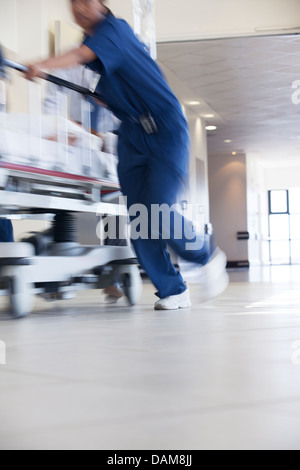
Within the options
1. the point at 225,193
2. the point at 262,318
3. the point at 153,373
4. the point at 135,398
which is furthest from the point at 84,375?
the point at 225,193

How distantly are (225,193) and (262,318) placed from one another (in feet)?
47.7

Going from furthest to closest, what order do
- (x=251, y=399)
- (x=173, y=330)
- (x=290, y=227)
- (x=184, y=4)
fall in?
1. (x=290, y=227)
2. (x=184, y=4)
3. (x=173, y=330)
4. (x=251, y=399)

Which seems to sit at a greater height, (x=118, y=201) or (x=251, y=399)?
(x=118, y=201)

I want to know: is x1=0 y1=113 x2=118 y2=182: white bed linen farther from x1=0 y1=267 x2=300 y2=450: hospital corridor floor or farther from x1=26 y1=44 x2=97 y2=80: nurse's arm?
x1=0 y1=267 x2=300 y2=450: hospital corridor floor

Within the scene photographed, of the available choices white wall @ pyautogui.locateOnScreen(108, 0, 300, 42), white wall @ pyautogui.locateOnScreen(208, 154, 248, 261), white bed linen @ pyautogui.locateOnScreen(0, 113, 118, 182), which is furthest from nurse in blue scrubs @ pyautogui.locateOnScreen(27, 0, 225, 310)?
white wall @ pyautogui.locateOnScreen(208, 154, 248, 261)

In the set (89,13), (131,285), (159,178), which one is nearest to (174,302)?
(131,285)

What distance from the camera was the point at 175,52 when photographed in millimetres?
8273

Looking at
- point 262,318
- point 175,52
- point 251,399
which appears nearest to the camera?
point 251,399

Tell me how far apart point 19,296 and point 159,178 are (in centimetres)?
82

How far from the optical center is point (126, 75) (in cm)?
278

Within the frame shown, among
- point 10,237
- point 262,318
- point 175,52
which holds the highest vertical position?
point 175,52

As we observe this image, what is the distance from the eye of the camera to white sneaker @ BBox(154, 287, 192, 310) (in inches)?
118

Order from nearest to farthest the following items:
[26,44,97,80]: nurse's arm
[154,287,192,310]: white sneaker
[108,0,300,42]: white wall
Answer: [26,44,97,80]: nurse's arm
[154,287,192,310]: white sneaker
[108,0,300,42]: white wall

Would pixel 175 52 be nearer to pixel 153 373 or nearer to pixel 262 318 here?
pixel 262 318
